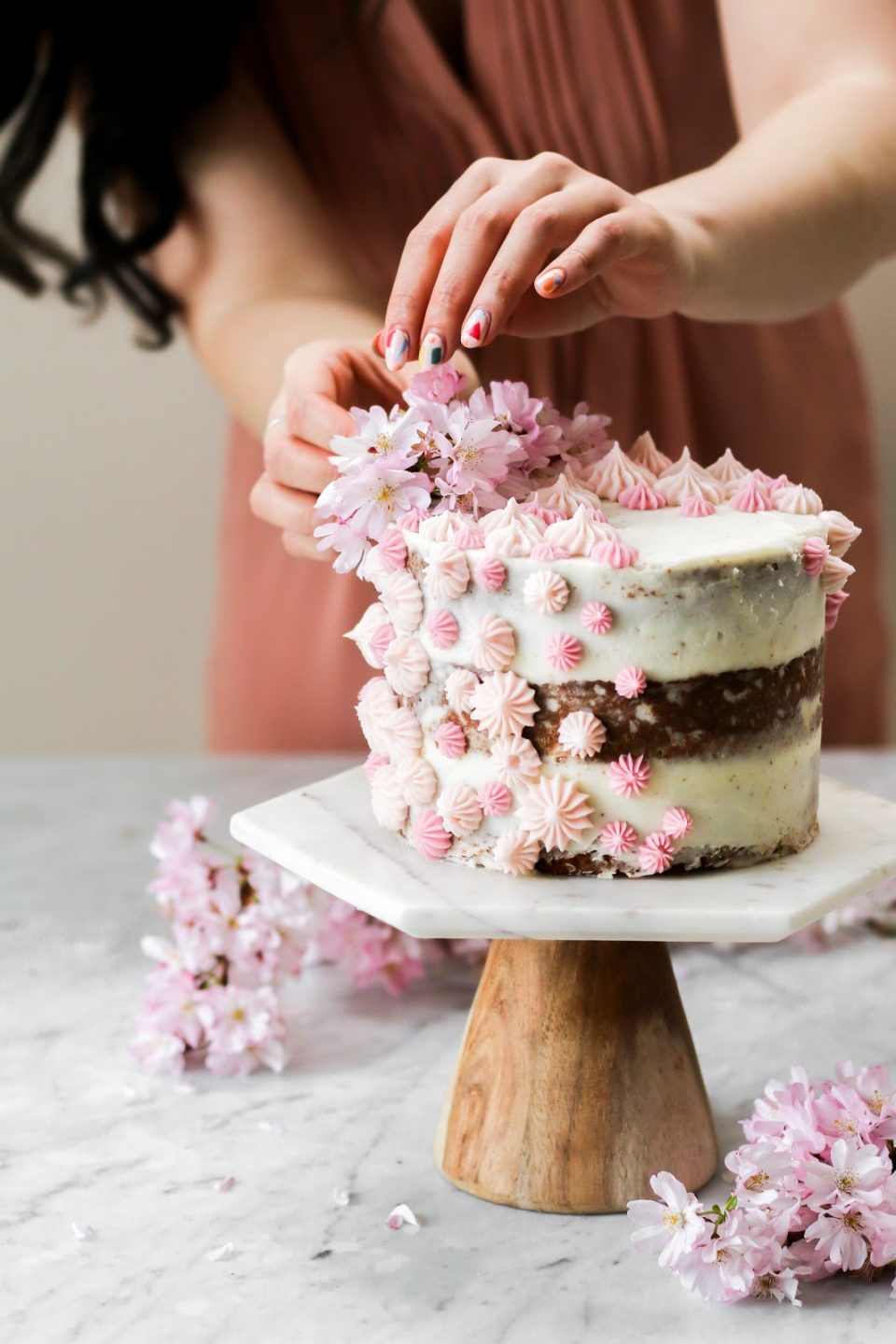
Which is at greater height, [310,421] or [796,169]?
[796,169]

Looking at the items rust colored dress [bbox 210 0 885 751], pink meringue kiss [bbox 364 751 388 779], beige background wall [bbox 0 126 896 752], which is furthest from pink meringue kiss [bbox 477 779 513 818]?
beige background wall [bbox 0 126 896 752]

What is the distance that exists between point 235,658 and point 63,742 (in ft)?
1.55

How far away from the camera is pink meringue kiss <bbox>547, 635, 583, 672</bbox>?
0.96m

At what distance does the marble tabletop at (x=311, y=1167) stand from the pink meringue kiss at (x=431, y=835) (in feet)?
0.85

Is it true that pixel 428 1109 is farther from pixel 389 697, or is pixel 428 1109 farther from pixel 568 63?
pixel 568 63

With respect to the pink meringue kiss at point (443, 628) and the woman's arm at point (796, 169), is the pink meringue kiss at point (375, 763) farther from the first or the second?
the woman's arm at point (796, 169)

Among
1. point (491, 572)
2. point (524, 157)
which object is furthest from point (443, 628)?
point (524, 157)

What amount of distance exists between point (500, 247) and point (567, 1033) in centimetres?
52

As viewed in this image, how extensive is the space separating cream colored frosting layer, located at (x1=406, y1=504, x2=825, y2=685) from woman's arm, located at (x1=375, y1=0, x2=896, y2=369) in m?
0.16

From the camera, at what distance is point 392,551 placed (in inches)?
39.9

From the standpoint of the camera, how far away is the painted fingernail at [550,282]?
995 millimetres

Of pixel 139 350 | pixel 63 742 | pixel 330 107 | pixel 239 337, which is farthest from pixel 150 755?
pixel 330 107

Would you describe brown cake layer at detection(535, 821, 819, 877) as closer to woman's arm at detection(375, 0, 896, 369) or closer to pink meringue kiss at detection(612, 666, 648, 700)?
pink meringue kiss at detection(612, 666, 648, 700)

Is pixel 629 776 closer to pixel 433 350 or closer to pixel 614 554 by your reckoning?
pixel 614 554
